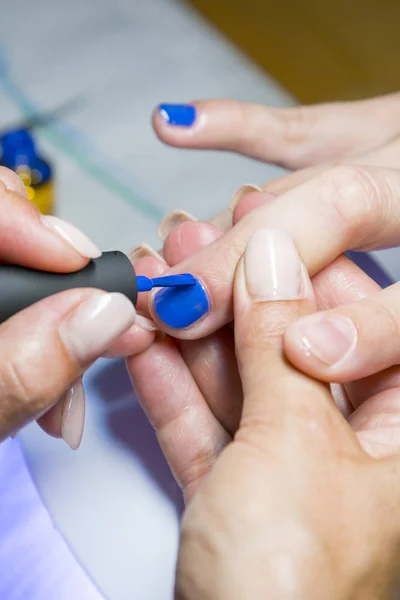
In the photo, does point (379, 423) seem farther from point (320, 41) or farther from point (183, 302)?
point (320, 41)

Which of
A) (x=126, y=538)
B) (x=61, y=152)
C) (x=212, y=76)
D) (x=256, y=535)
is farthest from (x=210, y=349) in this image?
(x=212, y=76)

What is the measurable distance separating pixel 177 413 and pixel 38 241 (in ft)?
1.02

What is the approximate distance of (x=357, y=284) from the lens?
31.0 inches

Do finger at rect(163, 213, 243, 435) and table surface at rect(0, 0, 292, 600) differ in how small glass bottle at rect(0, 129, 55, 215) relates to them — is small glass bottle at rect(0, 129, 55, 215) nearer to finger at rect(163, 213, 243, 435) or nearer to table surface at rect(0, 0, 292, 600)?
table surface at rect(0, 0, 292, 600)

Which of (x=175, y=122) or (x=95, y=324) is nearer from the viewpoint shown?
(x=95, y=324)

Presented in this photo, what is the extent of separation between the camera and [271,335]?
0.55m

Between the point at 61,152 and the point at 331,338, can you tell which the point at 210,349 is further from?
the point at 61,152

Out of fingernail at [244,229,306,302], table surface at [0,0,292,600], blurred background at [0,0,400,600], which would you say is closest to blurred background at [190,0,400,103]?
blurred background at [0,0,400,600]

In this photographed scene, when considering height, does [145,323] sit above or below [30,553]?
above

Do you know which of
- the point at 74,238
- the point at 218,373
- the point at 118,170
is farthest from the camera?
the point at 118,170

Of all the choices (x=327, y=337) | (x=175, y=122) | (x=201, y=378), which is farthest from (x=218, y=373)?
(x=175, y=122)

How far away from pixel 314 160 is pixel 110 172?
0.35 m

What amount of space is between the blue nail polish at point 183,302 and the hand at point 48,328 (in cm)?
12

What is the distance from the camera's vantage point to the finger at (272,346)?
0.50 meters
